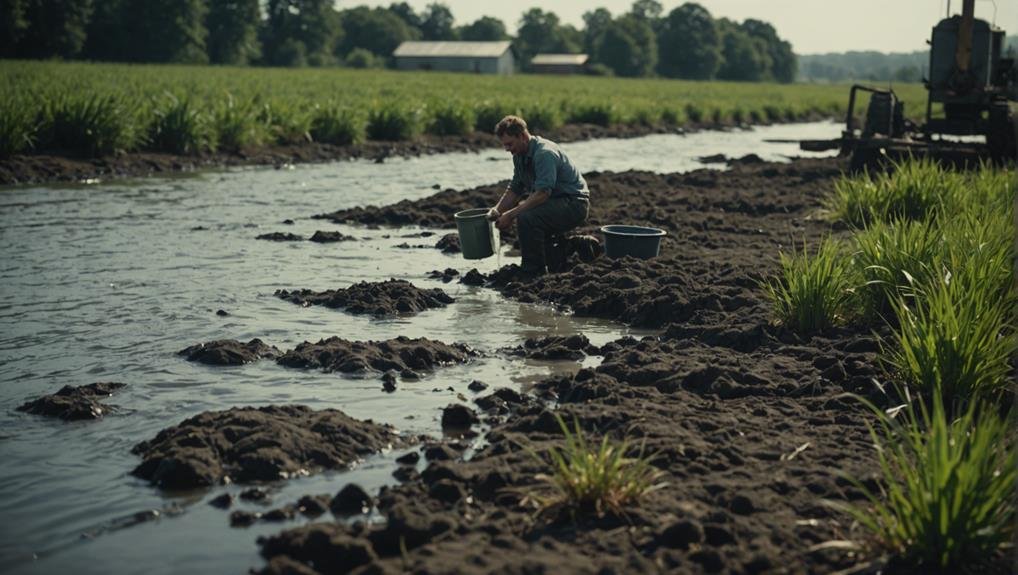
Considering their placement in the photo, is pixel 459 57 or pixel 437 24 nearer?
pixel 459 57

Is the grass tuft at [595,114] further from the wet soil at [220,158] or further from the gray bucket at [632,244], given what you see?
the gray bucket at [632,244]

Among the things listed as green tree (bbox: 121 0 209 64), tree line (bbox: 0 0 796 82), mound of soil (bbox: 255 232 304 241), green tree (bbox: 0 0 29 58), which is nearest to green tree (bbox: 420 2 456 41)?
tree line (bbox: 0 0 796 82)

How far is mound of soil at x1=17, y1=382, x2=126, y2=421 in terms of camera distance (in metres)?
6.40

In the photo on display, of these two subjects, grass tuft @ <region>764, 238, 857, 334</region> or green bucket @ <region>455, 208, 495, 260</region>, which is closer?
grass tuft @ <region>764, 238, 857, 334</region>

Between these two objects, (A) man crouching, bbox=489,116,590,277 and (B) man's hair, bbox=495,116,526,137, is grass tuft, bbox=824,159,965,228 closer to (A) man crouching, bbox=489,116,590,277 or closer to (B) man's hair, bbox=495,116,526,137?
(A) man crouching, bbox=489,116,590,277

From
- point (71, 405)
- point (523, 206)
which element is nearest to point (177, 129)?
point (523, 206)

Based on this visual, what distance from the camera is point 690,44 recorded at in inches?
5305

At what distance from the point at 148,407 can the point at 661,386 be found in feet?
10.7

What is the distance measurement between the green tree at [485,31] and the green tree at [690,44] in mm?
24684

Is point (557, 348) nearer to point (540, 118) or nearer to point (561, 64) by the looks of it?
point (540, 118)

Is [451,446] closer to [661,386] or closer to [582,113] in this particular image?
[661,386]

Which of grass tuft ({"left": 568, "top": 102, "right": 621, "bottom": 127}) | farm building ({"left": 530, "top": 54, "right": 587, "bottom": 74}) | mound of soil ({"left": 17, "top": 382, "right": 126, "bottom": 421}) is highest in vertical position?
farm building ({"left": 530, "top": 54, "right": 587, "bottom": 74})

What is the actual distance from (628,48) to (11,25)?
258 ft

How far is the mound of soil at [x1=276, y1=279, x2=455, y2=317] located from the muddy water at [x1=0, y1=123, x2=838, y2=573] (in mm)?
175
